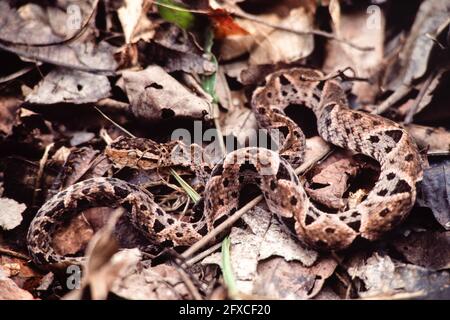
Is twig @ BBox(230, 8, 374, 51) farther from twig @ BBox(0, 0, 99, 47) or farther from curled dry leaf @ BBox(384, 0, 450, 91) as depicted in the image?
twig @ BBox(0, 0, 99, 47)

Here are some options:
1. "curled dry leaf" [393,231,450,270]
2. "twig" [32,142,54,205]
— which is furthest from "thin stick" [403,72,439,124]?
"twig" [32,142,54,205]

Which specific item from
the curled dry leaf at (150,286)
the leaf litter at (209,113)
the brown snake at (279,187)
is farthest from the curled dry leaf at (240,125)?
the curled dry leaf at (150,286)

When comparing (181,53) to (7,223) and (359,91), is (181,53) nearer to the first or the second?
(359,91)

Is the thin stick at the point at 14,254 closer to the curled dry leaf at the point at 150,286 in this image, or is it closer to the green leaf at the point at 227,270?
the curled dry leaf at the point at 150,286

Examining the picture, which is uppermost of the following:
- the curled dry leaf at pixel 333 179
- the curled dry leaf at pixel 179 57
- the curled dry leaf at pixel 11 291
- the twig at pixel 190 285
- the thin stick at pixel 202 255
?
the curled dry leaf at pixel 179 57
